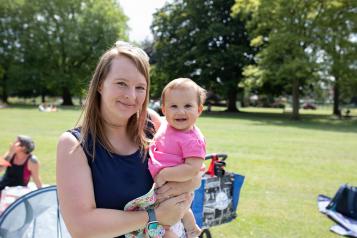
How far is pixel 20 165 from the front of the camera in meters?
6.34

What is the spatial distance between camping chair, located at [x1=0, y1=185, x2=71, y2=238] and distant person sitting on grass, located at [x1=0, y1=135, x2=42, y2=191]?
3.79m

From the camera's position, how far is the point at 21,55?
52312 mm

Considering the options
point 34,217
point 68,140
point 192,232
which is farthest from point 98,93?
point 192,232

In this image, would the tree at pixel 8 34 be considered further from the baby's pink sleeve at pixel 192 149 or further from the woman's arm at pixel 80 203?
the woman's arm at pixel 80 203

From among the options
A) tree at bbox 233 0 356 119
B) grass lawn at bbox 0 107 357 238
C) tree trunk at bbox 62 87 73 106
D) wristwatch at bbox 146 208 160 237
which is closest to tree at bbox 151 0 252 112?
tree at bbox 233 0 356 119

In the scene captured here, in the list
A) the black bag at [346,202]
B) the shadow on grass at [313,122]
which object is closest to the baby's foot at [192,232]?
the black bag at [346,202]

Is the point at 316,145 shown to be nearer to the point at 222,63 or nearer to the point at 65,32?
the point at 222,63

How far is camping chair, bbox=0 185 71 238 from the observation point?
267 cm

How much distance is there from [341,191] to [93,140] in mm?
6103

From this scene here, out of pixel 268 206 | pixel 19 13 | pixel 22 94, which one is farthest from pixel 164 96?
pixel 22 94

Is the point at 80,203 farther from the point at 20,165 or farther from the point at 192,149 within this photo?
the point at 20,165

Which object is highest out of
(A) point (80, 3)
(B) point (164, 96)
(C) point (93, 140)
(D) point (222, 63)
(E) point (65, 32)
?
(A) point (80, 3)

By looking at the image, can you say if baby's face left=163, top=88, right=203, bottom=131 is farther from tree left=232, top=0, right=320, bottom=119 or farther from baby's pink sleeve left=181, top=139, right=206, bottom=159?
tree left=232, top=0, right=320, bottom=119

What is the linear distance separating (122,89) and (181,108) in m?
0.49
